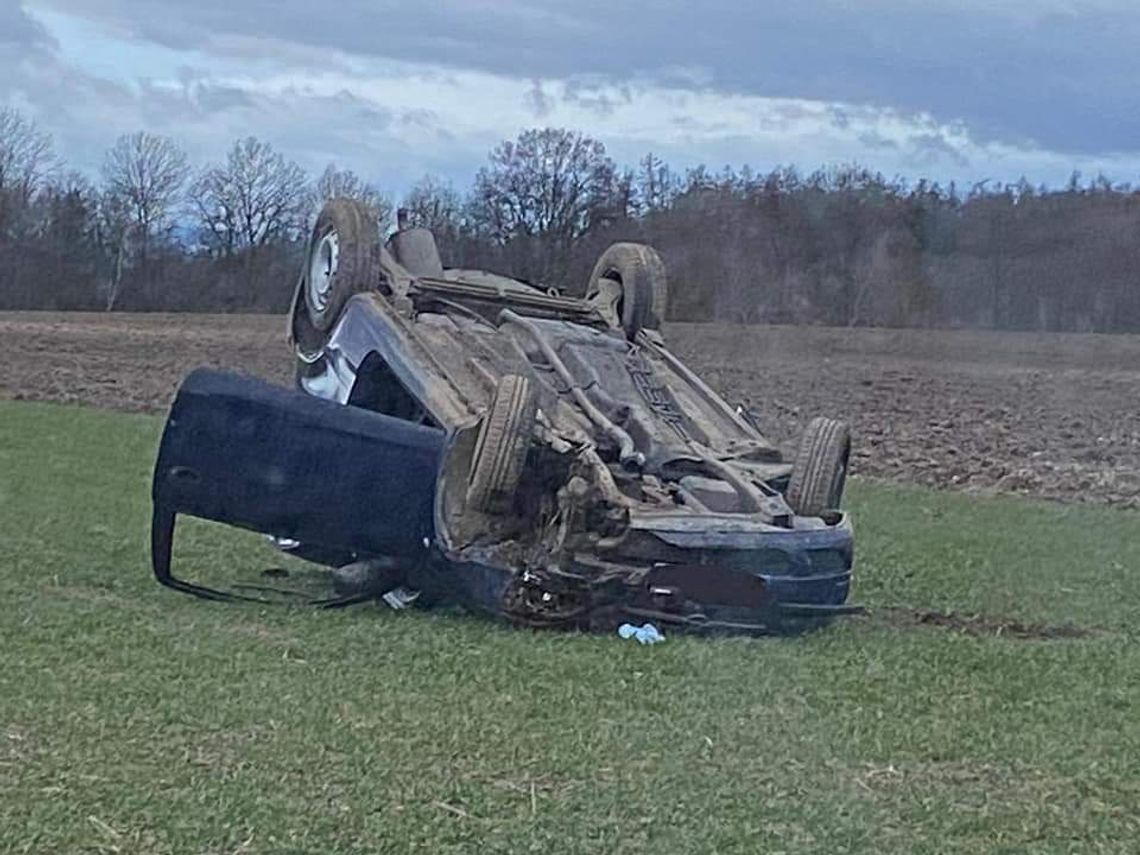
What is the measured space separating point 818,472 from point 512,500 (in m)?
1.69

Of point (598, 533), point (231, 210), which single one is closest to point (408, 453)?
point (598, 533)

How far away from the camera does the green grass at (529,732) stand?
5285 mm

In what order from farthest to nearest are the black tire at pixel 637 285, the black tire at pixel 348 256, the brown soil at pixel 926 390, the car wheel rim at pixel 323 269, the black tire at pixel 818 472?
1. the brown soil at pixel 926 390
2. the black tire at pixel 637 285
3. the car wheel rim at pixel 323 269
4. the black tire at pixel 348 256
5. the black tire at pixel 818 472

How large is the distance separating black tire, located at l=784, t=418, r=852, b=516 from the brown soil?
810cm

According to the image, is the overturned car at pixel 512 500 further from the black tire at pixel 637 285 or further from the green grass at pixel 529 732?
the black tire at pixel 637 285

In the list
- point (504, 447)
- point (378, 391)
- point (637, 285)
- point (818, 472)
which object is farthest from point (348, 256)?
point (818, 472)

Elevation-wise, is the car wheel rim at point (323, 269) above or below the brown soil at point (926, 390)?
above

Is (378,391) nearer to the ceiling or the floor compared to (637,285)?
nearer to the floor

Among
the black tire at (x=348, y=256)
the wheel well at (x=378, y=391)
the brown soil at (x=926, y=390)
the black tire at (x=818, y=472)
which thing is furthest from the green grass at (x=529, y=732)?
the brown soil at (x=926, y=390)

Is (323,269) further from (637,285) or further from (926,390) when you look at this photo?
(926,390)

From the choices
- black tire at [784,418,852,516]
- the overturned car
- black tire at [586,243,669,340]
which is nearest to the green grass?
the overturned car

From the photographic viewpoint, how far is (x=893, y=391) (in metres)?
24.5

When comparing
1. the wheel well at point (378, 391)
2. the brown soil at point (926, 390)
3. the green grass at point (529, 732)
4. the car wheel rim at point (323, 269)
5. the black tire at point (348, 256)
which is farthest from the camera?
the brown soil at point (926, 390)

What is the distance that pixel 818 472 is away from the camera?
9.52 meters
